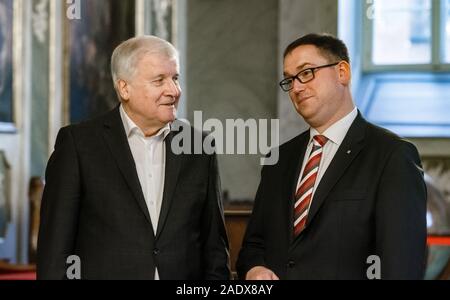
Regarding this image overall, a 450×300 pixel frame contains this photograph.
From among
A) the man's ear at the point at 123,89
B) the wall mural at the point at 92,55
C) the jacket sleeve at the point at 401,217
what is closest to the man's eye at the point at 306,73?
the jacket sleeve at the point at 401,217

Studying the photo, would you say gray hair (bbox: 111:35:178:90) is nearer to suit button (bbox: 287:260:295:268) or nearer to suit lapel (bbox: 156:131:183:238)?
suit lapel (bbox: 156:131:183:238)

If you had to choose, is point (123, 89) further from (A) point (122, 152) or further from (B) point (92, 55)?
(B) point (92, 55)

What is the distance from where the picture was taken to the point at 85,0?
8273mm

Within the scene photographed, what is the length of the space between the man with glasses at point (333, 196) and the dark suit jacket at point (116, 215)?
0.21 meters

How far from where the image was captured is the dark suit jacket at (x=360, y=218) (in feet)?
10.4

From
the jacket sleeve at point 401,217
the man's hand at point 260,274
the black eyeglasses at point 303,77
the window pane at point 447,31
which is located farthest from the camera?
the window pane at point 447,31

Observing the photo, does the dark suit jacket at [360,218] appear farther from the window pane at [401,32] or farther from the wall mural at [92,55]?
the window pane at [401,32]

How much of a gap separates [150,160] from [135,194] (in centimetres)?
18

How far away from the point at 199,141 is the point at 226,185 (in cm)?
680

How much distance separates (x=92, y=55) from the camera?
8.36 metres

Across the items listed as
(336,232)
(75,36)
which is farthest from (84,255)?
(75,36)

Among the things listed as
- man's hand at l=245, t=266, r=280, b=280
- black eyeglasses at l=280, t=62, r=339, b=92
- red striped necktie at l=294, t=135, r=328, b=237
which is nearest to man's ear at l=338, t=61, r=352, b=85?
black eyeglasses at l=280, t=62, r=339, b=92

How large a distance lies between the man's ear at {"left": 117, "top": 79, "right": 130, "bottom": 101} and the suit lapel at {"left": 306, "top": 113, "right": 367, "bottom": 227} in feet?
2.71
